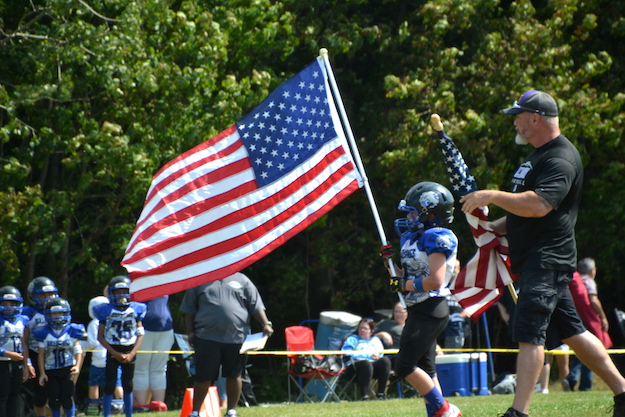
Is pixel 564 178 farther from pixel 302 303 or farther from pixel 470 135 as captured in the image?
pixel 302 303

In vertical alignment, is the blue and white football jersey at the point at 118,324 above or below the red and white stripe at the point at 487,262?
below

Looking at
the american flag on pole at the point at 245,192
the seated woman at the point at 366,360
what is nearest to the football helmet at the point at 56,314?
the american flag on pole at the point at 245,192

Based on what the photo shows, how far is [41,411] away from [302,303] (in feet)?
32.7

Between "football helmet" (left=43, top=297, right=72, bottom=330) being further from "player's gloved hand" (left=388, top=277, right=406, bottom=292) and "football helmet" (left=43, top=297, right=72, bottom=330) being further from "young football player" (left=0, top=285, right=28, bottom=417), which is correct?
"player's gloved hand" (left=388, top=277, right=406, bottom=292)

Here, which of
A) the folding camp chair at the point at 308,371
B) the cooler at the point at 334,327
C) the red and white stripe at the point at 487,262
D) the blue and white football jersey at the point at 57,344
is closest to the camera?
the red and white stripe at the point at 487,262

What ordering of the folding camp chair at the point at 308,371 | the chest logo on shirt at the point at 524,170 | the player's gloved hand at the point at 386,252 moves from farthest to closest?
the folding camp chair at the point at 308,371 < the player's gloved hand at the point at 386,252 < the chest logo on shirt at the point at 524,170

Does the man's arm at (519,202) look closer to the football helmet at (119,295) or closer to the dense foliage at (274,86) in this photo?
the football helmet at (119,295)

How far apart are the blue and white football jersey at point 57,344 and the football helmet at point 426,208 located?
504 centimetres

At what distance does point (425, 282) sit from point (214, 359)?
3.90 m

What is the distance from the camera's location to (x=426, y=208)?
285 inches

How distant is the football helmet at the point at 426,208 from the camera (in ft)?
23.8

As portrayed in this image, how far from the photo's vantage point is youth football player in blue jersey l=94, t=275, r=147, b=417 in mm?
11070

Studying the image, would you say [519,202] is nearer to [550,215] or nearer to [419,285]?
[550,215]

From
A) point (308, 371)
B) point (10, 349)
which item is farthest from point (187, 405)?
point (308, 371)
